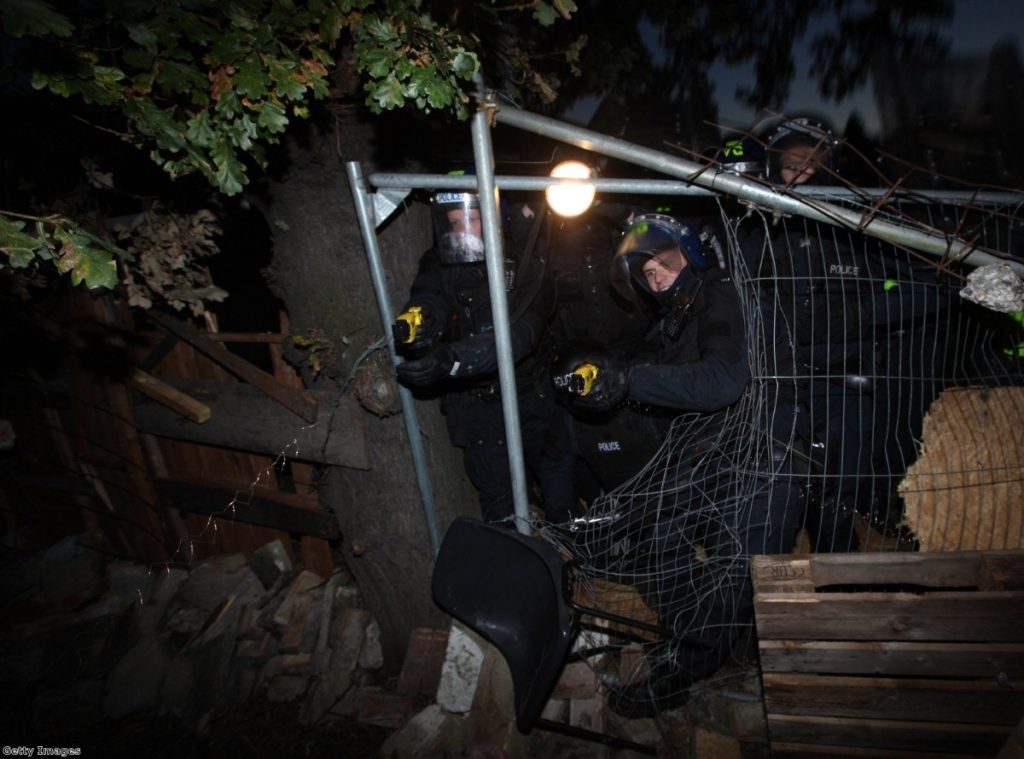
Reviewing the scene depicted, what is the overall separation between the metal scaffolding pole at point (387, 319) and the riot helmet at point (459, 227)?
1.86 feet

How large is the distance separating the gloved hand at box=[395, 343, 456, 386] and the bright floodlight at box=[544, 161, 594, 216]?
106cm

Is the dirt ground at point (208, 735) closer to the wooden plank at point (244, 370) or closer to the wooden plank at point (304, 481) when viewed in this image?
the wooden plank at point (304, 481)

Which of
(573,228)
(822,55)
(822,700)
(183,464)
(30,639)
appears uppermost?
(822,55)

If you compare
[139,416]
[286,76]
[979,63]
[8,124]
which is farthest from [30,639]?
[979,63]

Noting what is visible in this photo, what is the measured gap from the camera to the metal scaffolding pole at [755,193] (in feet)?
6.31

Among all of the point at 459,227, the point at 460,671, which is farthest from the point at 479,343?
the point at 460,671

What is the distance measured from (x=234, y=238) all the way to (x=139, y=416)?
2.46 metres

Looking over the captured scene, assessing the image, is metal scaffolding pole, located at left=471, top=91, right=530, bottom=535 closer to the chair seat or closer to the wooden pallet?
the chair seat

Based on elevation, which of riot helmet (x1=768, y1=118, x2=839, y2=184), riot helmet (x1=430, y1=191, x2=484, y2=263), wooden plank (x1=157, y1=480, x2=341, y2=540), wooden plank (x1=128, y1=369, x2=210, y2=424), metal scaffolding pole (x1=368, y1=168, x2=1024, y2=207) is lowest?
wooden plank (x1=157, y1=480, x2=341, y2=540)

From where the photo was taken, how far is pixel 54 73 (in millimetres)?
1811

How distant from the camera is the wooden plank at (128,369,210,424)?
4.11 meters

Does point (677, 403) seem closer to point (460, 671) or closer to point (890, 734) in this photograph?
point (890, 734)

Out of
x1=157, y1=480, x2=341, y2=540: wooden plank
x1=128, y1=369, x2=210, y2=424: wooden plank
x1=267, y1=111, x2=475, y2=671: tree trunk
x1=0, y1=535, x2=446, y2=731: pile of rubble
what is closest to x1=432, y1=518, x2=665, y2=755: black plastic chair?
x1=267, y1=111, x2=475, y2=671: tree trunk

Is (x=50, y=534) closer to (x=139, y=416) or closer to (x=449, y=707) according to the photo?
(x=139, y=416)
